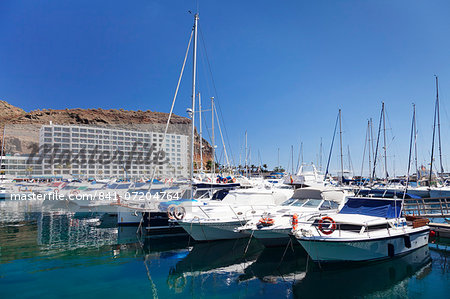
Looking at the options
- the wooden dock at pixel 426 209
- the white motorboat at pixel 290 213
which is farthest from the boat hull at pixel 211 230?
the wooden dock at pixel 426 209

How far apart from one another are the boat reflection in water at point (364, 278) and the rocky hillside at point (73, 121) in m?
131

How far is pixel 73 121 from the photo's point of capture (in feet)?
561

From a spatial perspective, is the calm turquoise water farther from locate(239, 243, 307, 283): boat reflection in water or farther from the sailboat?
the sailboat

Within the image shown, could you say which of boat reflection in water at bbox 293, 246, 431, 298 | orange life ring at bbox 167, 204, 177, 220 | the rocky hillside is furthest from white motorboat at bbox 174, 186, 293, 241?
the rocky hillside

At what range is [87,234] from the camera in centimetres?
1858

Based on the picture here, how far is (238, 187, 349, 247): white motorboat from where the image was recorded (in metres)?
13.0

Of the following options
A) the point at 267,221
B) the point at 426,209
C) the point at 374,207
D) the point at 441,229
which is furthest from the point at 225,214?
the point at 426,209

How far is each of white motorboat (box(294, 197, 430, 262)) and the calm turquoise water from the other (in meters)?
0.60

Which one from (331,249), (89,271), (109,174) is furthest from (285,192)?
(109,174)

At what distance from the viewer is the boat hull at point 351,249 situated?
34.3 feet

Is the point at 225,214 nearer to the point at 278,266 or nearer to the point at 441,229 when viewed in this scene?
the point at 278,266

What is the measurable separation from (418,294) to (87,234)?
18.5 m

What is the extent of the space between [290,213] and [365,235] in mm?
4394

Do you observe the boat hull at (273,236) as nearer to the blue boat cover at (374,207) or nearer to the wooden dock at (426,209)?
the blue boat cover at (374,207)
